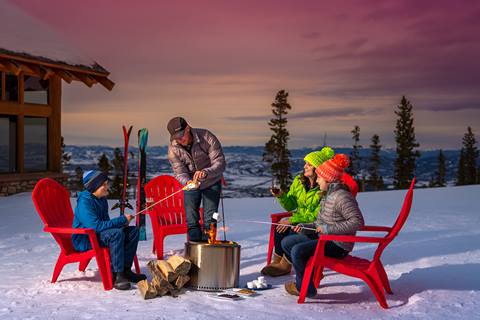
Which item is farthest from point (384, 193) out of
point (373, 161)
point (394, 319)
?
point (373, 161)

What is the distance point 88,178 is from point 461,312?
3.19m

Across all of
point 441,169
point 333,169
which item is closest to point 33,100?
point 333,169

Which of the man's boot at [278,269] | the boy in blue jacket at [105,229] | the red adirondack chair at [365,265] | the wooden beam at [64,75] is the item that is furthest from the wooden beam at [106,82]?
the red adirondack chair at [365,265]

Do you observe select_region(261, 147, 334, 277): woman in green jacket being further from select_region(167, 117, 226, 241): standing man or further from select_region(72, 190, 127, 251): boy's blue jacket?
select_region(72, 190, 127, 251): boy's blue jacket

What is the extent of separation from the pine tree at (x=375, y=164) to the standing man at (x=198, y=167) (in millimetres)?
59402

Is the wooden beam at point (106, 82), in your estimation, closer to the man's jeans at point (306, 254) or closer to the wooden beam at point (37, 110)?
the wooden beam at point (37, 110)

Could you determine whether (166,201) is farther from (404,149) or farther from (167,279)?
(404,149)

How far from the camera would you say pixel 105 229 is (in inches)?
198

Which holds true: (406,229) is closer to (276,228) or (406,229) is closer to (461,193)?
(276,228)

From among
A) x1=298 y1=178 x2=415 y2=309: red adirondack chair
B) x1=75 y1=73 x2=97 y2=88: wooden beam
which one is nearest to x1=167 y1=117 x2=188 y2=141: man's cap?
x1=298 y1=178 x2=415 y2=309: red adirondack chair

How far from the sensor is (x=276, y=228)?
18.7 ft

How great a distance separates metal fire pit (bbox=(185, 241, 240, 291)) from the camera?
4992 mm

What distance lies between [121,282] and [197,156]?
1.51 m

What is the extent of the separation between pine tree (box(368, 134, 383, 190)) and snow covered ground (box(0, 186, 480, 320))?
5607cm
